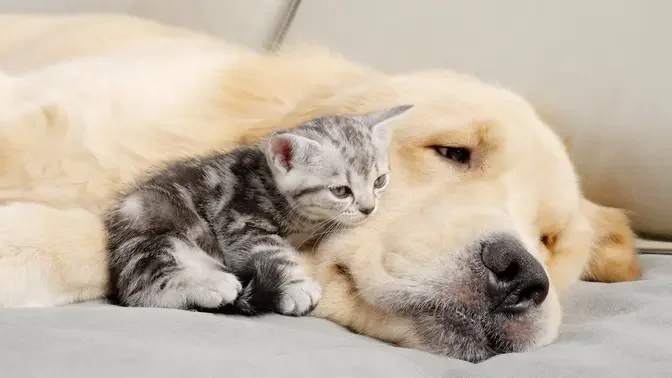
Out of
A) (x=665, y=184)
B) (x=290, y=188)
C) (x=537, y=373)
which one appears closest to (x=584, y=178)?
(x=665, y=184)

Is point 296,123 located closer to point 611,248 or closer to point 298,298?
point 298,298

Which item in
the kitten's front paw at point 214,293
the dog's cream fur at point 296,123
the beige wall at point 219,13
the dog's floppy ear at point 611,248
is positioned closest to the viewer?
the kitten's front paw at point 214,293

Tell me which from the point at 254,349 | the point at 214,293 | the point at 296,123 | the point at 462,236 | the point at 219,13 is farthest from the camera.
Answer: the point at 219,13

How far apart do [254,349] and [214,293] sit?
0.66ft

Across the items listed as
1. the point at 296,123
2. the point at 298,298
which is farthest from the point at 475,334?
the point at 296,123

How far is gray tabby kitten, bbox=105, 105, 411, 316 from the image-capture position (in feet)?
3.23

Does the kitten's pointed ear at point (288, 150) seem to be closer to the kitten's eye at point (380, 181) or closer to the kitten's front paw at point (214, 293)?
the kitten's eye at point (380, 181)

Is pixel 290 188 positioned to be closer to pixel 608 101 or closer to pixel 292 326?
pixel 292 326

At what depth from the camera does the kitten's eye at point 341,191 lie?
1162 millimetres

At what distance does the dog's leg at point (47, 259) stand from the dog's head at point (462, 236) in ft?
1.14

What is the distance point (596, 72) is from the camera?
163cm

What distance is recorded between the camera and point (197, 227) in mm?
1099

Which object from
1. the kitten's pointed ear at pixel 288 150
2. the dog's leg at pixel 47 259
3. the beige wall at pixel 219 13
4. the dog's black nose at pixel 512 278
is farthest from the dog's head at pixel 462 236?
the beige wall at pixel 219 13

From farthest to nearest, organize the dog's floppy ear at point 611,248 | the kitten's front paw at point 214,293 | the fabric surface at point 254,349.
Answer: the dog's floppy ear at point 611,248, the kitten's front paw at point 214,293, the fabric surface at point 254,349
